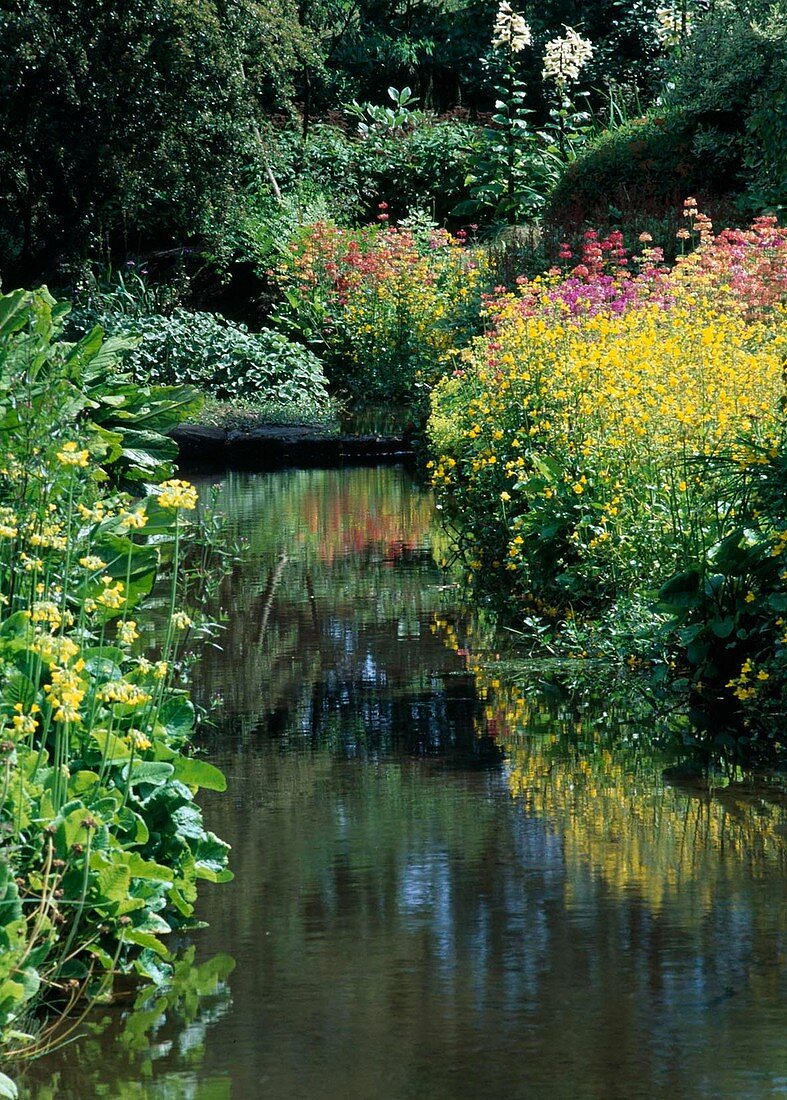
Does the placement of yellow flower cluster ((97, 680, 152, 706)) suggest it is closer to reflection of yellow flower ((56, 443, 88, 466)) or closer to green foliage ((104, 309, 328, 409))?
reflection of yellow flower ((56, 443, 88, 466))

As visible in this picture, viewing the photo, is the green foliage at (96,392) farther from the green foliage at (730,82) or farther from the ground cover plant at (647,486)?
the green foliage at (730,82)

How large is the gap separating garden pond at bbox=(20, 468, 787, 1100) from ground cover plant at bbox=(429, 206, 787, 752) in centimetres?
51

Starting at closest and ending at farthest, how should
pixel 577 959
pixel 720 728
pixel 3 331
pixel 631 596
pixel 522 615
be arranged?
pixel 577 959
pixel 3 331
pixel 720 728
pixel 631 596
pixel 522 615

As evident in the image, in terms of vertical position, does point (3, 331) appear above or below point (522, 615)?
above

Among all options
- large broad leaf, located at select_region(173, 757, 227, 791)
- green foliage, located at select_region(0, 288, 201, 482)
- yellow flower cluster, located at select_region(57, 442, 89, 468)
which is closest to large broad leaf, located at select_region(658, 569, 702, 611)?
green foliage, located at select_region(0, 288, 201, 482)

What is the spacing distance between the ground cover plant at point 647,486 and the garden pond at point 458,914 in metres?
0.51

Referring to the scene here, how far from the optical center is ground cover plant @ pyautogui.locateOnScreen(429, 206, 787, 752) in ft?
18.9

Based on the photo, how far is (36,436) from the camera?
3.96 metres

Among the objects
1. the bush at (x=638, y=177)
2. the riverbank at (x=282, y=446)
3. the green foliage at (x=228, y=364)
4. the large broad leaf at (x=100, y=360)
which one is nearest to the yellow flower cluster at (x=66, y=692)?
the large broad leaf at (x=100, y=360)

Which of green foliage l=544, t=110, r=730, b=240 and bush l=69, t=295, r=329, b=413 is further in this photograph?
green foliage l=544, t=110, r=730, b=240

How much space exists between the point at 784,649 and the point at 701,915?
1835mm

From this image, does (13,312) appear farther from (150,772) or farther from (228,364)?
(228,364)

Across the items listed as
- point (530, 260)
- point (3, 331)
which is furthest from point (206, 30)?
point (3, 331)

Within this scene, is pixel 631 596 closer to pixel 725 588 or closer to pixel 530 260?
pixel 725 588
